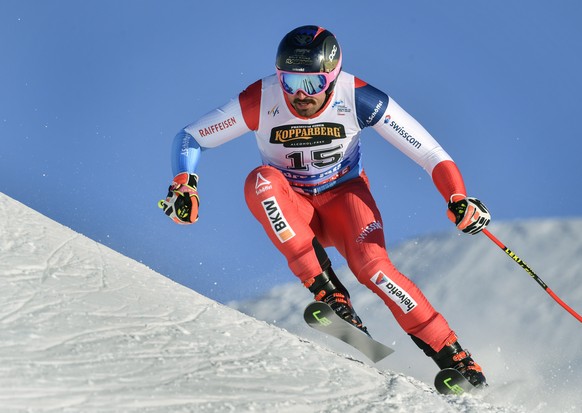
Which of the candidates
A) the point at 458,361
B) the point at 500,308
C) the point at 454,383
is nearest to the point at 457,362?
the point at 458,361

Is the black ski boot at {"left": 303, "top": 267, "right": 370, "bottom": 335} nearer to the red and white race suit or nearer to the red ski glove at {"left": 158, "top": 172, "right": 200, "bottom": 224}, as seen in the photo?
the red and white race suit

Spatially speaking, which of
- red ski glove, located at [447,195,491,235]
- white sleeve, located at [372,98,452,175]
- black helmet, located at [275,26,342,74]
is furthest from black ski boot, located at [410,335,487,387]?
black helmet, located at [275,26,342,74]

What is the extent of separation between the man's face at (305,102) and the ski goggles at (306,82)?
34mm

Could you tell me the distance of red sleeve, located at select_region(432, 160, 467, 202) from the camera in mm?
5629

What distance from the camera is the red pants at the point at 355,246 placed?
213 inches

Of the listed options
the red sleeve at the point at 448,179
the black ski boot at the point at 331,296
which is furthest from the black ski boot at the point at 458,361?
the red sleeve at the point at 448,179

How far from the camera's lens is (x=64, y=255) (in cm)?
576

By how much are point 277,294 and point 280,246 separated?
15.8 ft

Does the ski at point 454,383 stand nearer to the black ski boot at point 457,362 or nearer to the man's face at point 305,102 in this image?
the black ski boot at point 457,362

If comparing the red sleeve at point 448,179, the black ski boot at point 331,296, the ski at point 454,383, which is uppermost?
the red sleeve at point 448,179

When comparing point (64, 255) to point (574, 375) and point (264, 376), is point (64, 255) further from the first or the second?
point (574, 375)

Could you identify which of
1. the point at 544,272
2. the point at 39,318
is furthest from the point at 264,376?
the point at 544,272

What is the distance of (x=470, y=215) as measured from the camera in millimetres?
5430

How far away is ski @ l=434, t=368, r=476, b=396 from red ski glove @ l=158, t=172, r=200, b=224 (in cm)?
179
